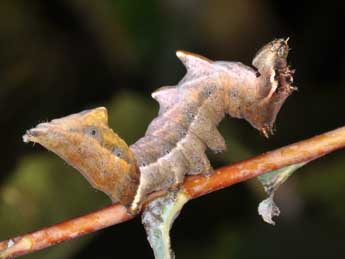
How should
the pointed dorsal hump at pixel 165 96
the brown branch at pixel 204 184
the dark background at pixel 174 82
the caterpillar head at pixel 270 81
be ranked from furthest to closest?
the dark background at pixel 174 82 → the pointed dorsal hump at pixel 165 96 → the caterpillar head at pixel 270 81 → the brown branch at pixel 204 184

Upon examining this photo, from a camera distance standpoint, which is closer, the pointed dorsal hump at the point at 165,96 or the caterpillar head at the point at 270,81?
the caterpillar head at the point at 270,81

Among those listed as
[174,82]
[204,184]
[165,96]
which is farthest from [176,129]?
[174,82]

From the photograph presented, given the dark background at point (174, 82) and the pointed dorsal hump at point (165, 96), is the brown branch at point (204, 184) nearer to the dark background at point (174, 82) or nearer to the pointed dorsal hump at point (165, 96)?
the pointed dorsal hump at point (165, 96)

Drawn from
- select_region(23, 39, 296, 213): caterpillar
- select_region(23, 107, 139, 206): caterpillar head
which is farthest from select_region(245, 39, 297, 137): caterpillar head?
select_region(23, 107, 139, 206): caterpillar head

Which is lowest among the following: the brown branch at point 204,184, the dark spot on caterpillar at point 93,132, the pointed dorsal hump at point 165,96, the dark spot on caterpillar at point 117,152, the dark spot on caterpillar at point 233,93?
the brown branch at point 204,184

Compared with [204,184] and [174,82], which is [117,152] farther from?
[174,82]

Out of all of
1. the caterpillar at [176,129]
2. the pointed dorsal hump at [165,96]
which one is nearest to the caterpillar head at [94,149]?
the caterpillar at [176,129]

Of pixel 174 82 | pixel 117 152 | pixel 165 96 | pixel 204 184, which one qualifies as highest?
pixel 174 82
